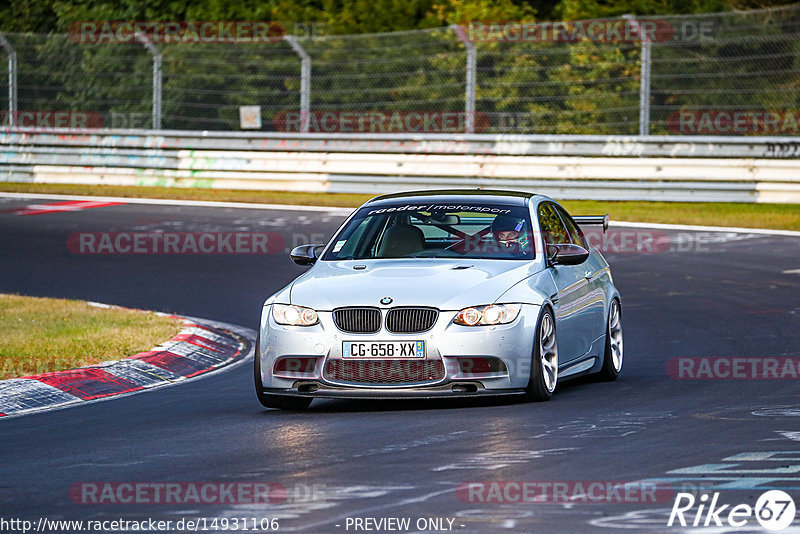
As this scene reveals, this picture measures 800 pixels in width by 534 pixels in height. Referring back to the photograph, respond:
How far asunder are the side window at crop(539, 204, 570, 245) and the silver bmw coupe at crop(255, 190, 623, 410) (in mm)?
209

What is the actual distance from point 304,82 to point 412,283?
17405 mm

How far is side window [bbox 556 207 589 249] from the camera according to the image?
1141 centimetres

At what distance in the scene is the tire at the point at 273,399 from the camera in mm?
9445

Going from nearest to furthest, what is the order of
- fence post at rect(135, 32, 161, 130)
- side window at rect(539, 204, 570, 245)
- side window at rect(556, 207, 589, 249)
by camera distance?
side window at rect(539, 204, 570, 245) < side window at rect(556, 207, 589, 249) < fence post at rect(135, 32, 161, 130)

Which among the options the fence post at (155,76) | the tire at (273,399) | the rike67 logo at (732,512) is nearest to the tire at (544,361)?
the tire at (273,399)

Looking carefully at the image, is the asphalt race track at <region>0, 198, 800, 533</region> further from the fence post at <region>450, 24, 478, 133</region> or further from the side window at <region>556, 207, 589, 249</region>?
the fence post at <region>450, 24, 478, 133</region>

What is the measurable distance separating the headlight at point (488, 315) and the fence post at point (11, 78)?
69.0ft

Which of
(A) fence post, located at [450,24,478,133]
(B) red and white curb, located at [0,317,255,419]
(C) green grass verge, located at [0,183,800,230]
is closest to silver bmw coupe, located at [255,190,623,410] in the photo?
(B) red and white curb, located at [0,317,255,419]

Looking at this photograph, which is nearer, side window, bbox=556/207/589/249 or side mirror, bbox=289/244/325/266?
side mirror, bbox=289/244/325/266

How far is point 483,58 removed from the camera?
83.9ft

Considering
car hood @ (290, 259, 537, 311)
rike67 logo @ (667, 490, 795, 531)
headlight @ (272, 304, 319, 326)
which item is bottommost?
rike67 logo @ (667, 490, 795, 531)

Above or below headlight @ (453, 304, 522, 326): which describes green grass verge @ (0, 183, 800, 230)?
below

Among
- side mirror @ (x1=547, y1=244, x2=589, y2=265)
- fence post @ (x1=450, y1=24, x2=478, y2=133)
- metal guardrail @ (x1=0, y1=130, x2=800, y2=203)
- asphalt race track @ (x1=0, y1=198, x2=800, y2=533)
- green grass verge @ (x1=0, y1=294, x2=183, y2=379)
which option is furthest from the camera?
fence post @ (x1=450, y1=24, x2=478, y2=133)

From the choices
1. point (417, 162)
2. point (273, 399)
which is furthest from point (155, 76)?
point (273, 399)
